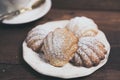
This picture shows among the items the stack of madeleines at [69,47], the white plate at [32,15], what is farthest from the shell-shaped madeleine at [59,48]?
the white plate at [32,15]

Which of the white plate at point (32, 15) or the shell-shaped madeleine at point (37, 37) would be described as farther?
the white plate at point (32, 15)

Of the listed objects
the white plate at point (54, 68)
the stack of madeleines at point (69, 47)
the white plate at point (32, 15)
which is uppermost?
the white plate at point (32, 15)

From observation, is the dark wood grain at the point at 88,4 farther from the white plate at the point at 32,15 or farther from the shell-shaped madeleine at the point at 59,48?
the shell-shaped madeleine at the point at 59,48

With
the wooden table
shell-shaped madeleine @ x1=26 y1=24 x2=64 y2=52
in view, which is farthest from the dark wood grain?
shell-shaped madeleine @ x1=26 y1=24 x2=64 y2=52

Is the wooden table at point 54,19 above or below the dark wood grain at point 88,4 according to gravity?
below

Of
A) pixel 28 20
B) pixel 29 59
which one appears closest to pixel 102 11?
pixel 28 20

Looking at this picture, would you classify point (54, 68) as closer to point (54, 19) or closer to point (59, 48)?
point (59, 48)
